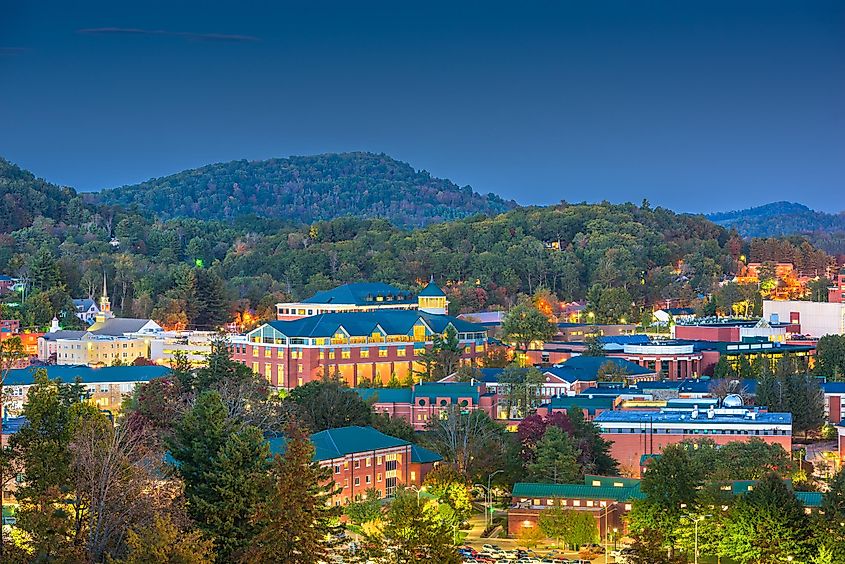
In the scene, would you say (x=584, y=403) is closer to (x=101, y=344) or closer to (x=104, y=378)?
(x=104, y=378)

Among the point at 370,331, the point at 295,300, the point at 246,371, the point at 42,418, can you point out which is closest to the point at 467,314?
the point at 295,300

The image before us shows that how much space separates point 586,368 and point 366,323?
1067 centimetres

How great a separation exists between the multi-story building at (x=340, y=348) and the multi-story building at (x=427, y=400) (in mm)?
8004

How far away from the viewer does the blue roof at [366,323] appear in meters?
73.1

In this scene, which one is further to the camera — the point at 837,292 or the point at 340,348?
the point at 837,292

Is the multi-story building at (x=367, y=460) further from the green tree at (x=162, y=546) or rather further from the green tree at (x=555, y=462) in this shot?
the green tree at (x=162, y=546)

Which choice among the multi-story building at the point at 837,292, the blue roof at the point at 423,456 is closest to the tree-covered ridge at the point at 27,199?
the multi-story building at the point at 837,292

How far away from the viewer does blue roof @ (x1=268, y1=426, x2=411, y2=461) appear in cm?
4878

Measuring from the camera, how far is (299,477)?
32.8m

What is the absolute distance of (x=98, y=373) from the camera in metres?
70.0

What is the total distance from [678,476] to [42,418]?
54.8 feet

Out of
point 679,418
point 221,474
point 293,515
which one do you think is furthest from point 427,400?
point 293,515

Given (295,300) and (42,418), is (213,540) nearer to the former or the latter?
(42,418)

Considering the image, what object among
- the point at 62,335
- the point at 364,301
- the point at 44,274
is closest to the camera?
the point at 62,335
